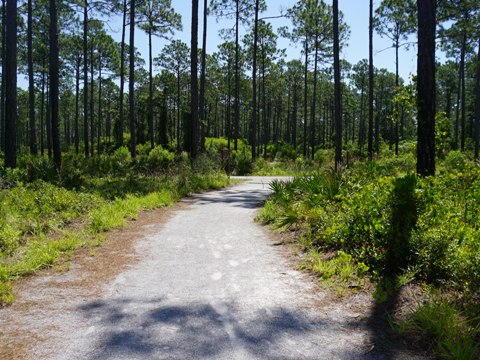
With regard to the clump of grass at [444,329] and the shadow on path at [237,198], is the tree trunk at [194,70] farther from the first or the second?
the clump of grass at [444,329]

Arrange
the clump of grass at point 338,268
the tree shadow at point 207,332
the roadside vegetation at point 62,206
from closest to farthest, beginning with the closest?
the tree shadow at point 207,332
the clump of grass at point 338,268
the roadside vegetation at point 62,206

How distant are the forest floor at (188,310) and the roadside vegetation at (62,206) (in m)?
0.37

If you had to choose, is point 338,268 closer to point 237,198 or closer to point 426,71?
point 426,71

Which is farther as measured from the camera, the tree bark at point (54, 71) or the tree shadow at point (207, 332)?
the tree bark at point (54, 71)

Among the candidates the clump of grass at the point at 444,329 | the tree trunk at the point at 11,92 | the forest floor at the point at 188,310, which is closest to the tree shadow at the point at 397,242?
the forest floor at the point at 188,310

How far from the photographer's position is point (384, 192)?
5344 millimetres

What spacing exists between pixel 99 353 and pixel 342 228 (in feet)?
11.7

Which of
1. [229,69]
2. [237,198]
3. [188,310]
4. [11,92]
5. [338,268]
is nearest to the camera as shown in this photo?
[188,310]

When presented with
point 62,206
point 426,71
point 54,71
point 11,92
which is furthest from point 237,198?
point 54,71

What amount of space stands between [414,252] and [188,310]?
2.59 meters

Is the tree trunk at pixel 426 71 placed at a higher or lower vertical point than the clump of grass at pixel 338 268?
higher

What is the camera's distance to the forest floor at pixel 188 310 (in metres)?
3.20

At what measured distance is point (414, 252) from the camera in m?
4.49

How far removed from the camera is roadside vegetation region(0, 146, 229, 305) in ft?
18.8
